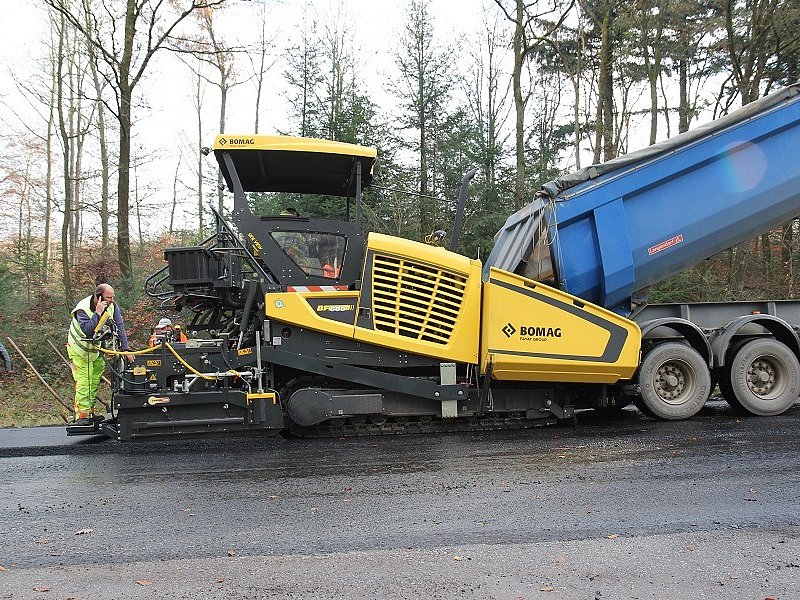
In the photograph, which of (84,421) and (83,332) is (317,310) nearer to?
(83,332)

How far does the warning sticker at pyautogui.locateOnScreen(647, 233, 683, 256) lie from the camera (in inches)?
280

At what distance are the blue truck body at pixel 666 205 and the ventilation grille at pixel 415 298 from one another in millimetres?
1233

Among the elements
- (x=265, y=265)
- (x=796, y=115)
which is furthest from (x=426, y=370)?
(x=796, y=115)

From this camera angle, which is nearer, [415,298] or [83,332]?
[415,298]

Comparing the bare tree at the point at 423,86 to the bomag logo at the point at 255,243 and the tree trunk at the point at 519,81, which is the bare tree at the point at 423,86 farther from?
the bomag logo at the point at 255,243

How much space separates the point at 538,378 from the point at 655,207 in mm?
2214

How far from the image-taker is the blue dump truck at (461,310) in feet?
20.7

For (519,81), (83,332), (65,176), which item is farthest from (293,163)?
(65,176)

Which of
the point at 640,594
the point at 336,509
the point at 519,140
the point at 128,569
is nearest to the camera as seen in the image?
the point at 640,594

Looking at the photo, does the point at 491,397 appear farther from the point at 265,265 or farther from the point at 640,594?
the point at 640,594

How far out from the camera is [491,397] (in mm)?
6797

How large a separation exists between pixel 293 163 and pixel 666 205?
3883 millimetres

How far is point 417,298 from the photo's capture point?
6.39 meters

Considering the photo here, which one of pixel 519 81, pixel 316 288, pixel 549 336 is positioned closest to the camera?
pixel 316 288
